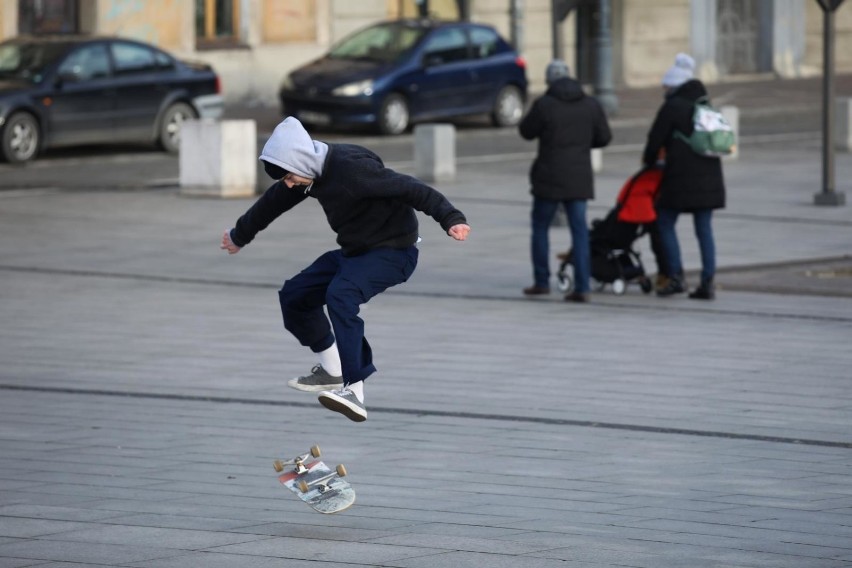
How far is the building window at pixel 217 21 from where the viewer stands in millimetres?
32406

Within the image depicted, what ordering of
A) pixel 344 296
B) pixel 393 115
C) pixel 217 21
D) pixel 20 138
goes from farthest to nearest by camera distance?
pixel 217 21 → pixel 393 115 → pixel 20 138 → pixel 344 296

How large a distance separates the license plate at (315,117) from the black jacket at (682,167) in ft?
45.0

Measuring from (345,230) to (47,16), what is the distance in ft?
78.9

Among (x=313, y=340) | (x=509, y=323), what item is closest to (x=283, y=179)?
(x=313, y=340)

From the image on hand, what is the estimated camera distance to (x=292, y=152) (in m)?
6.98

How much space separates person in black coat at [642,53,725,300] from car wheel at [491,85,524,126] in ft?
50.8

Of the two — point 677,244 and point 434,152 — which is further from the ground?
point 434,152

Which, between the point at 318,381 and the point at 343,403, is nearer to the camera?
the point at 343,403

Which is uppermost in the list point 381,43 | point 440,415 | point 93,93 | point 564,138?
point 381,43

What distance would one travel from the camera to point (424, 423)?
29.0ft

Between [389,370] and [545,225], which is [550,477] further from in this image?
[545,225]

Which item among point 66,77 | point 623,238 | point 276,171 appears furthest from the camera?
point 66,77

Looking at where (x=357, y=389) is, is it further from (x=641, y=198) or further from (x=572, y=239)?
(x=641, y=198)

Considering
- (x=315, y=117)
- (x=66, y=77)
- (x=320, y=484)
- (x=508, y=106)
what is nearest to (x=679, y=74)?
(x=320, y=484)
